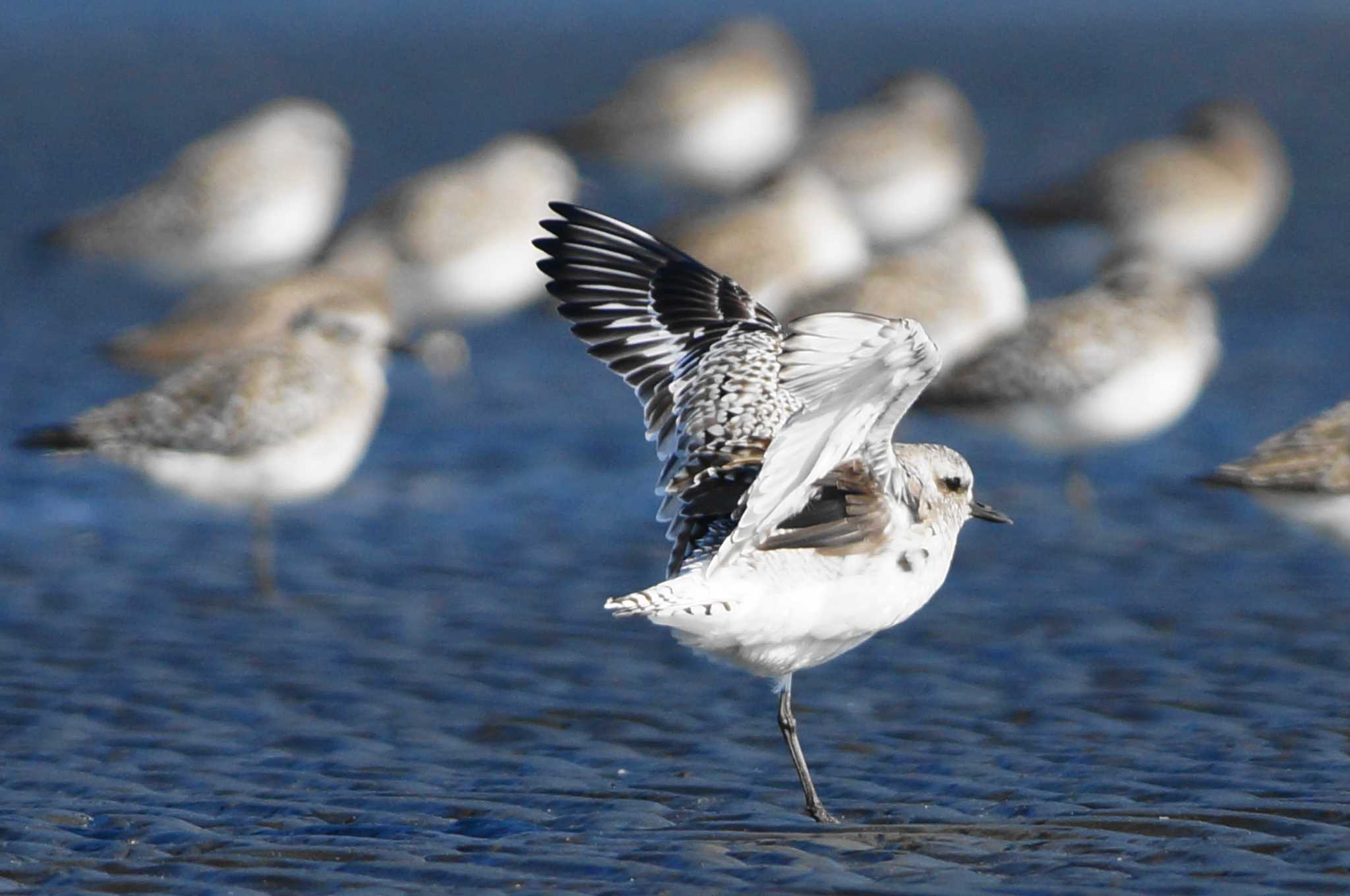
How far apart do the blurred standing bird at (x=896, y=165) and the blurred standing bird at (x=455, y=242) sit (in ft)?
9.90

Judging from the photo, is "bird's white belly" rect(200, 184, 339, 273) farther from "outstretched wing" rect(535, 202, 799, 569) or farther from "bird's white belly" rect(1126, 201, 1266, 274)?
"outstretched wing" rect(535, 202, 799, 569)

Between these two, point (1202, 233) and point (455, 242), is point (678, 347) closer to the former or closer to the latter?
point (455, 242)

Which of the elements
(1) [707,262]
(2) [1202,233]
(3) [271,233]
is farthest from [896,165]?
(3) [271,233]

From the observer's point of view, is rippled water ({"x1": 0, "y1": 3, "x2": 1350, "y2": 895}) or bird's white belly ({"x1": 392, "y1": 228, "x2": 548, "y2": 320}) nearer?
rippled water ({"x1": 0, "y1": 3, "x2": 1350, "y2": 895})

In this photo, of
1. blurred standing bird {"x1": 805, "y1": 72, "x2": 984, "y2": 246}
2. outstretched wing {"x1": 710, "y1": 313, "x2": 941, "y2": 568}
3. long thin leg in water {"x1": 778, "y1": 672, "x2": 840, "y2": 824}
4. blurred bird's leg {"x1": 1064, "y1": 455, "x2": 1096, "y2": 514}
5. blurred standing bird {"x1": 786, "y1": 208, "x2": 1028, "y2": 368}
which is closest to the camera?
outstretched wing {"x1": 710, "y1": 313, "x2": 941, "y2": 568}

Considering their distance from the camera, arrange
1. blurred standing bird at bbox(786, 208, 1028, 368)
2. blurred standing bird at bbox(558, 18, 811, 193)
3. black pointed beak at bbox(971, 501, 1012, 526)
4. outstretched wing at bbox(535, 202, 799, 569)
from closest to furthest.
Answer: outstretched wing at bbox(535, 202, 799, 569)
black pointed beak at bbox(971, 501, 1012, 526)
blurred standing bird at bbox(786, 208, 1028, 368)
blurred standing bird at bbox(558, 18, 811, 193)

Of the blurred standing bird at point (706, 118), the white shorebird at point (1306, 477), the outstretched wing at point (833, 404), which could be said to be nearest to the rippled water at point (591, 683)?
the white shorebird at point (1306, 477)

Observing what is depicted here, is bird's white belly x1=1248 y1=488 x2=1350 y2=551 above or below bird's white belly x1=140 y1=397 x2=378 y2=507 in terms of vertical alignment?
below

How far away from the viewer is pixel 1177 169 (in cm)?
1605

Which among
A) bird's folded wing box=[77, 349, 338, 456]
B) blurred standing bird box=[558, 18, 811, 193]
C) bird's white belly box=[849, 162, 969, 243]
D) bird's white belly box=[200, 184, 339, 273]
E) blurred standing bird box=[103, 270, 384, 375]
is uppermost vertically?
blurred standing bird box=[558, 18, 811, 193]

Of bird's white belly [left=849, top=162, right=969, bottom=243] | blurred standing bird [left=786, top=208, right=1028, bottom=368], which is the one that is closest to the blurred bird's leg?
blurred standing bird [left=786, top=208, right=1028, bottom=368]

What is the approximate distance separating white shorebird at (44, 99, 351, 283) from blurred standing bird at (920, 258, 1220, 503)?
20.5ft

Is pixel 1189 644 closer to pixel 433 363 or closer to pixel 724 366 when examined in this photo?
pixel 724 366

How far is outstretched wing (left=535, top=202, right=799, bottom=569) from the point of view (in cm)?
641
